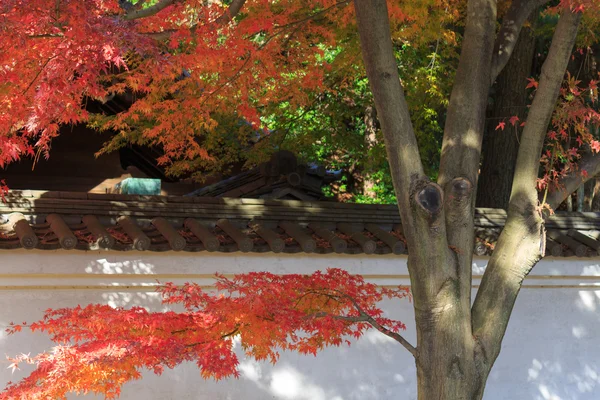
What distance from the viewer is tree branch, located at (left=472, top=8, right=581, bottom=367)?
14.9ft

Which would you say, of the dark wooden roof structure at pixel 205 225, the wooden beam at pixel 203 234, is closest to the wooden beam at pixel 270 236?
the dark wooden roof structure at pixel 205 225

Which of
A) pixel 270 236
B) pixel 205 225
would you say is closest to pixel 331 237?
pixel 270 236

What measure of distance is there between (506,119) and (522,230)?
5716mm

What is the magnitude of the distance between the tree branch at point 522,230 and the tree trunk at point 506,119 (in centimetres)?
539

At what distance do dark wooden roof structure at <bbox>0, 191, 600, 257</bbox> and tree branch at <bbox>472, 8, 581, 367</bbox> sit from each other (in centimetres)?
196

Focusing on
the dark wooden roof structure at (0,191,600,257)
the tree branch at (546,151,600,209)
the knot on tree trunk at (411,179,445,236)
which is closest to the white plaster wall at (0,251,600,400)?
the dark wooden roof structure at (0,191,600,257)

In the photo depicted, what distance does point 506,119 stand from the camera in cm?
998

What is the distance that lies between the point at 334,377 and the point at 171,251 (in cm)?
202

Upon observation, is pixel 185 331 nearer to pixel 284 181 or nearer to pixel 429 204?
pixel 429 204

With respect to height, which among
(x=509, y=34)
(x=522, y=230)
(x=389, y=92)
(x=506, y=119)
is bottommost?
(x=522, y=230)

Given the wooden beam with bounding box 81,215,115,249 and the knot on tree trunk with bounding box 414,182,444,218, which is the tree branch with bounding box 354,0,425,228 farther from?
the wooden beam with bounding box 81,215,115,249

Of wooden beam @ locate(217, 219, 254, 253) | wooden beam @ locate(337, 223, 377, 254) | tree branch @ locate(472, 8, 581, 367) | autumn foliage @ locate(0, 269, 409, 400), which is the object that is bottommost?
autumn foliage @ locate(0, 269, 409, 400)

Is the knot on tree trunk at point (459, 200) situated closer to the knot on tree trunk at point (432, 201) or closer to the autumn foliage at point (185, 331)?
the knot on tree trunk at point (432, 201)

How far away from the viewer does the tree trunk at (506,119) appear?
10023 mm
